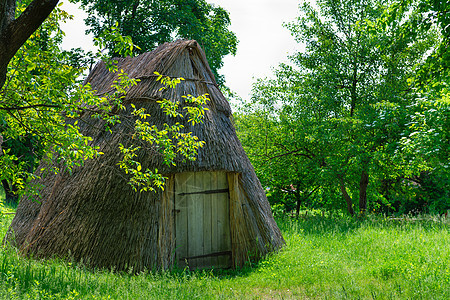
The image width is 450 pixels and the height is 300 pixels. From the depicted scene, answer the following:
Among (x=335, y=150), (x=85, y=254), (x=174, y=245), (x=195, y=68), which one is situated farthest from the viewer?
(x=335, y=150)

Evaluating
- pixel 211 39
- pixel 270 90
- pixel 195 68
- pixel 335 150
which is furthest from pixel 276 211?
pixel 195 68

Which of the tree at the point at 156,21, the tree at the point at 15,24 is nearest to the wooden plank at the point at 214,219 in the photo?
the tree at the point at 15,24

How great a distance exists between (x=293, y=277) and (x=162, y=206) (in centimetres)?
267

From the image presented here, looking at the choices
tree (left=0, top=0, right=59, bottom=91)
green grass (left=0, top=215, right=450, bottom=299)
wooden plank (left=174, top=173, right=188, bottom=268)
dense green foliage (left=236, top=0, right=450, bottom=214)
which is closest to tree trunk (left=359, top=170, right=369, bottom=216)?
dense green foliage (left=236, top=0, right=450, bottom=214)

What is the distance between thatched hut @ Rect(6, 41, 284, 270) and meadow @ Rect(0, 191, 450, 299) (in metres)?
0.33

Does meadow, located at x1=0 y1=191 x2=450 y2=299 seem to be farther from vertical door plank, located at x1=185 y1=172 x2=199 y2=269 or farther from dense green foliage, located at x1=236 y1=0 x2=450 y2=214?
dense green foliage, located at x1=236 y1=0 x2=450 y2=214

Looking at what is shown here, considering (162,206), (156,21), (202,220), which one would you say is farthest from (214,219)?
(156,21)

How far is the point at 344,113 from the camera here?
13.6m

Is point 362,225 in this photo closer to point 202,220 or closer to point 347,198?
point 347,198

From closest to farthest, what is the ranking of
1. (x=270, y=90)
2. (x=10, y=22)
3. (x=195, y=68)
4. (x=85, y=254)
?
1. (x=10, y=22)
2. (x=85, y=254)
3. (x=195, y=68)
4. (x=270, y=90)

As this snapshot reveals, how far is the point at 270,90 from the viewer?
14.9 meters

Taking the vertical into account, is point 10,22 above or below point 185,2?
below

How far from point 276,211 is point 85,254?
10123 mm

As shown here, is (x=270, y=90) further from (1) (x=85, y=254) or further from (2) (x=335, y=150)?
(1) (x=85, y=254)
